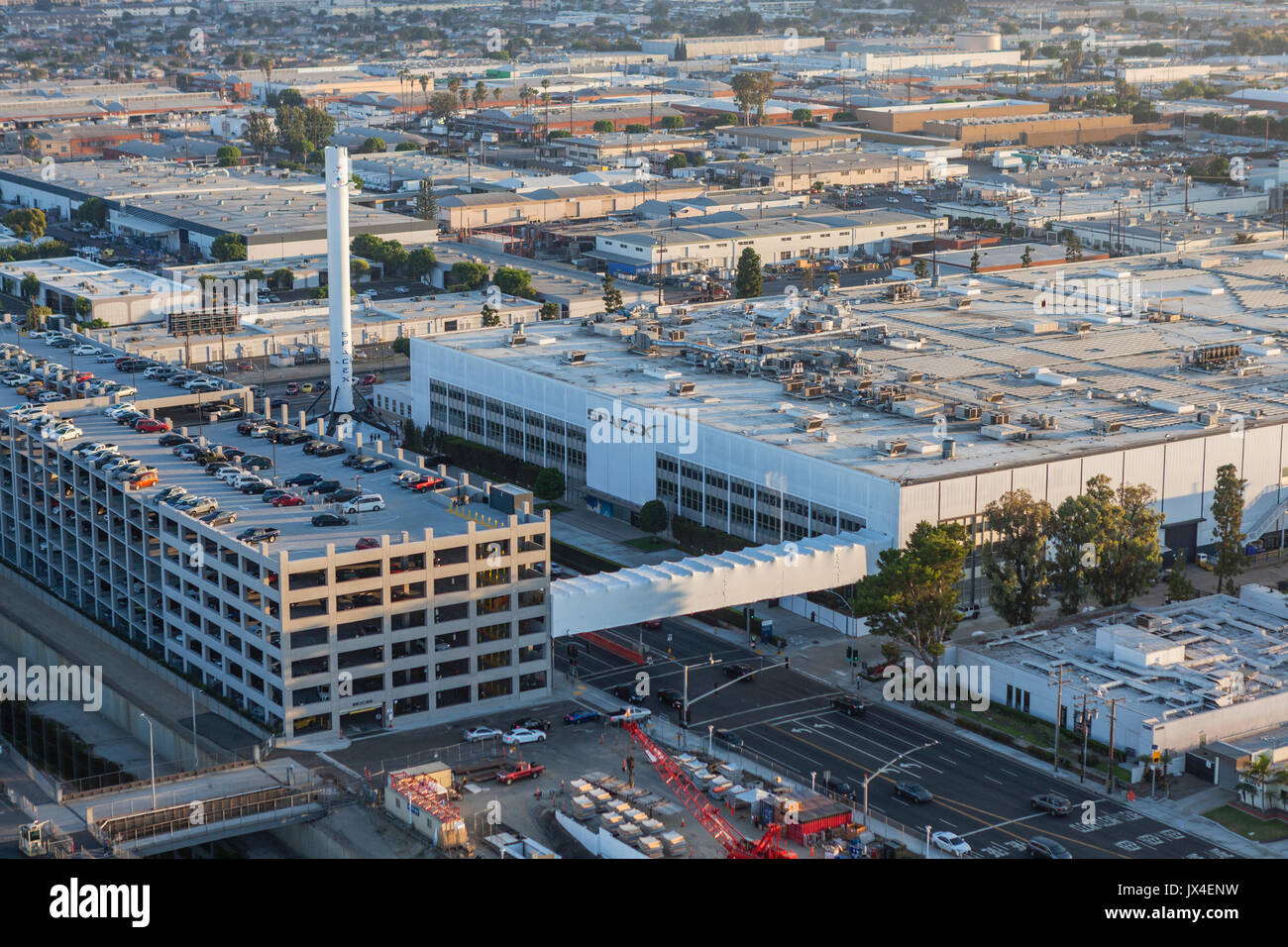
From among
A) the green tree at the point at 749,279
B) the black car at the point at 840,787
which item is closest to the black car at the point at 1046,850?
the black car at the point at 840,787

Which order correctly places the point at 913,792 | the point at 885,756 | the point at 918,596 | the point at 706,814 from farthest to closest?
the point at 918,596 → the point at 885,756 → the point at 913,792 → the point at 706,814

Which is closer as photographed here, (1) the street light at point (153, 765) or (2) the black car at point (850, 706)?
(1) the street light at point (153, 765)

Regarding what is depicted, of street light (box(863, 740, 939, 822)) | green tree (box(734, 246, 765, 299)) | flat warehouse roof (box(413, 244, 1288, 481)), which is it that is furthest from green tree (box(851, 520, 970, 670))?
green tree (box(734, 246, 765, 299))

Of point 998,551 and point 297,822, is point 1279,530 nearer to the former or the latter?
point 998,551

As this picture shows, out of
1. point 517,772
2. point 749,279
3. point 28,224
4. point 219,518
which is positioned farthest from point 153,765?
point 28,224

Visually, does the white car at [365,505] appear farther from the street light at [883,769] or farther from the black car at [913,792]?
the black car at [913,792]

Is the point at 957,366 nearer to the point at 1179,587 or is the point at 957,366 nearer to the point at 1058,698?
the point at 1179,587
